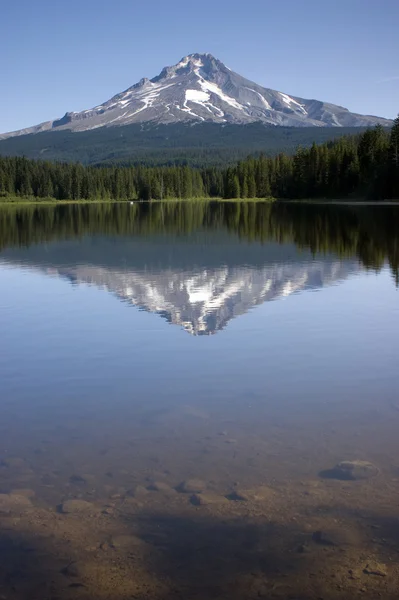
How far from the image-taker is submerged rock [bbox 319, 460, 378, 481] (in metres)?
8.76

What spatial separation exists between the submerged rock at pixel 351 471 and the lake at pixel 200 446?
27mm

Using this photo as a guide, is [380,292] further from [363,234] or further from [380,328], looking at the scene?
[363,234]

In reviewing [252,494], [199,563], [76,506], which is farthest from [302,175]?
[199,563]

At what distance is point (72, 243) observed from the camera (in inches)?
1832

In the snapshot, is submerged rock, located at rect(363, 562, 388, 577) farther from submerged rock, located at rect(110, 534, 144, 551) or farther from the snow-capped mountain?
the snow-capped mountain

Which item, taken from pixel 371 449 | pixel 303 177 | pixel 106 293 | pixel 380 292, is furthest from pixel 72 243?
pixel 303 177

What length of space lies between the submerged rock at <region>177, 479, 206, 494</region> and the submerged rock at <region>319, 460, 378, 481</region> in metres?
1.69

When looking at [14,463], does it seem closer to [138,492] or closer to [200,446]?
[138,492]

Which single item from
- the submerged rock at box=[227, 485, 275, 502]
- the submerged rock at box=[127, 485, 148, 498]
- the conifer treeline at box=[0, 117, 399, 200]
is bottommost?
the submerged rock at box=[127, 485, 148, 498]

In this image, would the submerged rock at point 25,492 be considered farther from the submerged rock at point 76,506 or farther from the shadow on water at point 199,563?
the shadow on water at point 199,563

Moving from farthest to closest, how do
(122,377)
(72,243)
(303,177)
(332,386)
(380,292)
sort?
(303,177), (72,243), (380,292), (122,377), (332,386)

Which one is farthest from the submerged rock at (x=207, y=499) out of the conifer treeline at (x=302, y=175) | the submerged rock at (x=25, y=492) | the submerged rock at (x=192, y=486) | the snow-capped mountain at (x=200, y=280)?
the conifer treeline at (x=302, y=175)

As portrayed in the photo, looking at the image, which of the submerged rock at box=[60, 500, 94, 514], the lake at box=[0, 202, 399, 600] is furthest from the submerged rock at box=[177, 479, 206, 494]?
the submerged rock at box=[60, 500, 94, 514]

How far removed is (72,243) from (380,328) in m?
32.5
